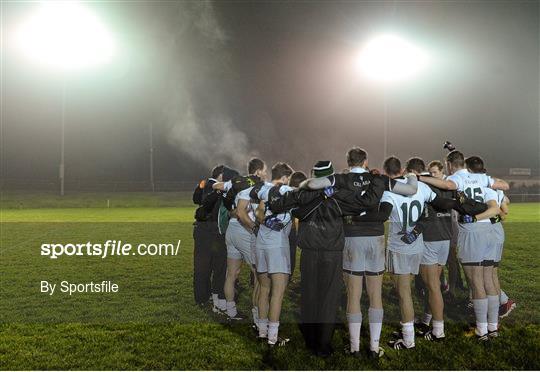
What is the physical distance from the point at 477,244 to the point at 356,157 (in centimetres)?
192

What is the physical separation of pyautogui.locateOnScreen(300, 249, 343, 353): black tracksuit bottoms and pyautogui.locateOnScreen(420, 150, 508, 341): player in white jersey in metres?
1.74

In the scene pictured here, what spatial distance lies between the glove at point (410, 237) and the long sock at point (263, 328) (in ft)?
6.58

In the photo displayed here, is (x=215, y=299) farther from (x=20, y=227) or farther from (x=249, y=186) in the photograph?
(x=20, y=227)

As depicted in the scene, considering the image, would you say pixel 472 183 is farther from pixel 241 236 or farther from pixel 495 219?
pixel 241 236

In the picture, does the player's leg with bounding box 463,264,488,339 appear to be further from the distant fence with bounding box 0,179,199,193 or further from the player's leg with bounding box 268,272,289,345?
the distant fence with bounding box 0,179,199,193

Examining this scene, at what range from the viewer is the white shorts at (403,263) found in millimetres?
5301

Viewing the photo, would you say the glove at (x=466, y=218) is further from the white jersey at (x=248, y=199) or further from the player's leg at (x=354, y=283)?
the white jersey at (x=248, y=199)

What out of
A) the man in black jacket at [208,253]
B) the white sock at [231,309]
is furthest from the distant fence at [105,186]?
the white sock at [231,309]

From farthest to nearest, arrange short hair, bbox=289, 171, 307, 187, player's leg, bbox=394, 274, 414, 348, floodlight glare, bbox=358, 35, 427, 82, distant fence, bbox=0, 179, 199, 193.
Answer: distant fence, bbox=0, 179, 199, 193 < floodlight glare, bbox=358, 35, 427, 82 < short hair, bbox=289, 171, 307, 187 < player's leg, bbox=394, 274, 414, 348

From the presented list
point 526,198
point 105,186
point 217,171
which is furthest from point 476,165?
point 105,186

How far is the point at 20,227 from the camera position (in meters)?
20.2

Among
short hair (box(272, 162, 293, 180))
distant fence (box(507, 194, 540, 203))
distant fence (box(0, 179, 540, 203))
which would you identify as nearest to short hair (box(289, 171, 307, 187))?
short hair (box(272, 162, 293, 180))

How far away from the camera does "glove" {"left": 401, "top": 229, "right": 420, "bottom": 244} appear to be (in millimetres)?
5184

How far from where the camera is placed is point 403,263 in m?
5.30
